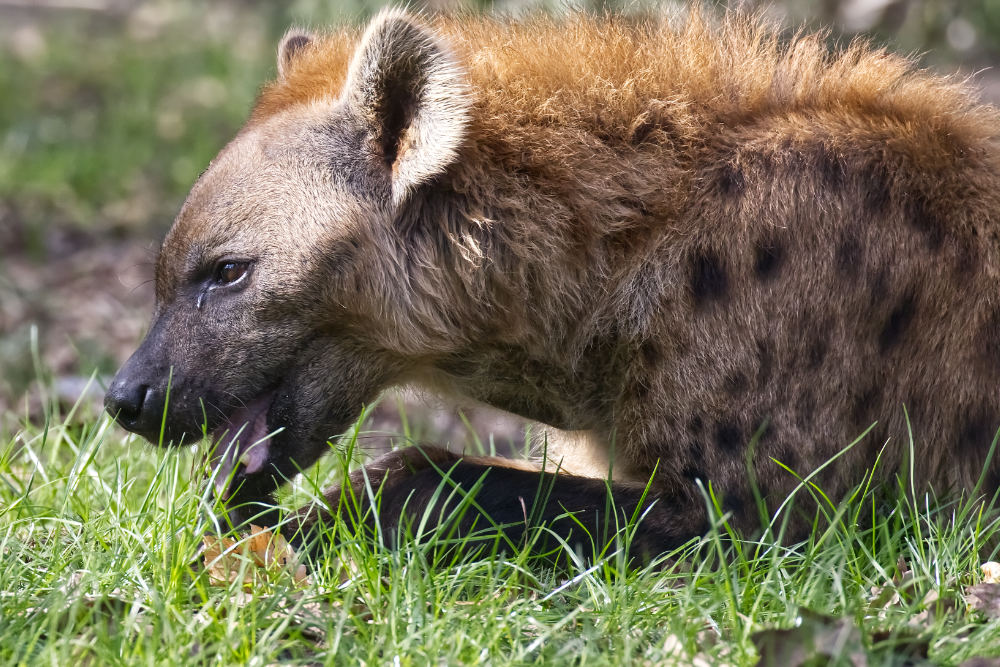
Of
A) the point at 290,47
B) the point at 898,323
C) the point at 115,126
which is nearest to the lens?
the point at 898,323

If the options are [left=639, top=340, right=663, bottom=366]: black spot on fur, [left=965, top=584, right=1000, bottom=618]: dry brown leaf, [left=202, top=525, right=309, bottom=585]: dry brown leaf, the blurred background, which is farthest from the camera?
the blurred background

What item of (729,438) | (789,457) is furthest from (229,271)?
(789,457)

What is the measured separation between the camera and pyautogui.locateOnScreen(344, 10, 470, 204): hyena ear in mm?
3311

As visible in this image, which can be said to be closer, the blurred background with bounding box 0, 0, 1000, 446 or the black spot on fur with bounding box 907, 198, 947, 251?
the black spot on fur with bounding box 907, 198, 947, 251

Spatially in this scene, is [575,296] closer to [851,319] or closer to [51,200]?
[851,319]

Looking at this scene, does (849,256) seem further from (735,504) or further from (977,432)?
(735,504)

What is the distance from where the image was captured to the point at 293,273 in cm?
338

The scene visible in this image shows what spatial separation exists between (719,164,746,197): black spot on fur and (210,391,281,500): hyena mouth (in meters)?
1.39

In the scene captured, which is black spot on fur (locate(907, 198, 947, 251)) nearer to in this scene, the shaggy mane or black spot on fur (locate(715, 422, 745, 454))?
the shaggy mane

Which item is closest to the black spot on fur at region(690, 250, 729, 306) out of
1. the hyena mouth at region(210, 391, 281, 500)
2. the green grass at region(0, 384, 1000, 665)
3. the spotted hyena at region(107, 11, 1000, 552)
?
the spotted hyena at region(107, 11, 1000, 552)

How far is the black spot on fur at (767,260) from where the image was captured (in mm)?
3352

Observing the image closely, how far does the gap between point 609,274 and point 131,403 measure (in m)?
1.38

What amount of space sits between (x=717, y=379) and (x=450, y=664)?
1194mm

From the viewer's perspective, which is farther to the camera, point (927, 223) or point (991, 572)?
point (927, 223)
